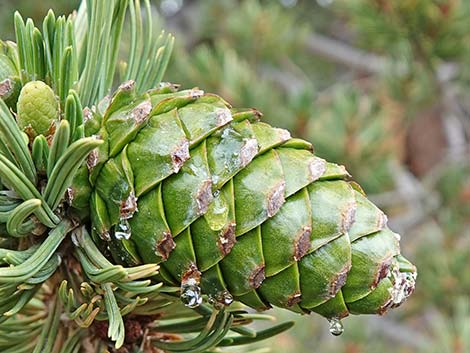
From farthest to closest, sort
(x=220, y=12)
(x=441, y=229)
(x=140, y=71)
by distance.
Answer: (x=220, y=12), (x=441, y=229), (x=140, y=71)

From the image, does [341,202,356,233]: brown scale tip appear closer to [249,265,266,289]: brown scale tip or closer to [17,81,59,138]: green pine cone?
[249,265,266,289]: brown scale tip

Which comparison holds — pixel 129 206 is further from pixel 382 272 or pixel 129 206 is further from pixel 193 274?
pixel 382 272

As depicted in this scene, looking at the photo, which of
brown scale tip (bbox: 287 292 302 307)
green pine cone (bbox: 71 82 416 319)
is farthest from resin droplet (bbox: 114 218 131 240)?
brown scale tip (bbox: 287 292 302 307)

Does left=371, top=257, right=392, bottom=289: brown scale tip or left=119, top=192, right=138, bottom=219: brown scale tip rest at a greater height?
left=119, top=192, right=138, bottom=219: brown scale tip

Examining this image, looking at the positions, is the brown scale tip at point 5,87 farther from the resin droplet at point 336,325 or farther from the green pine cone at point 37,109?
the resin droplet at point 336,325

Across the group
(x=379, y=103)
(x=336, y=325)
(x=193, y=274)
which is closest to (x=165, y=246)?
(x=193, y=274)

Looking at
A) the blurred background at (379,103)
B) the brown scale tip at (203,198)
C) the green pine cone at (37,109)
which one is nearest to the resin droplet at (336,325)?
the brown scale tip at (203,198)

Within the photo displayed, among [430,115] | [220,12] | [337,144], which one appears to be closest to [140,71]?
[337,144]

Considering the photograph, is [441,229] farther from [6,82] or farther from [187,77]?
[6,82]
